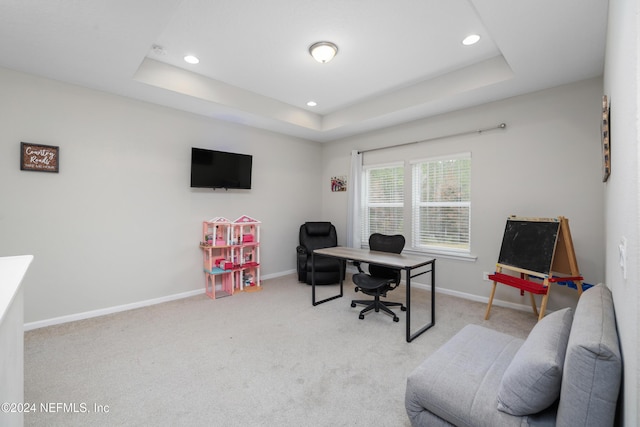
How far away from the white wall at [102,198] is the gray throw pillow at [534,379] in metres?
3.91

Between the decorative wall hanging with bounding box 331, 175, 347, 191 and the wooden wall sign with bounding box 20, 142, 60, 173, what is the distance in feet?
13.1

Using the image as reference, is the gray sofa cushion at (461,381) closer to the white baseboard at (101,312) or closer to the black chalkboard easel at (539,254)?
the black chalkboard easel at (539,254)

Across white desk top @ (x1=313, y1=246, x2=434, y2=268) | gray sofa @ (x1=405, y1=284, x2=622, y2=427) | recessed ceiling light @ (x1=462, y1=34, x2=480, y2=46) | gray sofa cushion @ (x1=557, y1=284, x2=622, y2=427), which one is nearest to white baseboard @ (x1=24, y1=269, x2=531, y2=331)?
white desk top @ (x1=313, y1=246, x2=434, y2=268)

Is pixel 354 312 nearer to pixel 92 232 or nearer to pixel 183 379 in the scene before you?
pixel 183 379

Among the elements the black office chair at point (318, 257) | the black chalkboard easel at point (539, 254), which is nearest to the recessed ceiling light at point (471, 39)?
the black chalkboard easel at point (539, 254)

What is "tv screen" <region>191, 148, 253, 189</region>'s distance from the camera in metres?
4.01

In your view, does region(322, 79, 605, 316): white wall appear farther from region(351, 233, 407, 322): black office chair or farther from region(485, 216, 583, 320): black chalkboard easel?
region(351, 233, 407, 322): black office chair

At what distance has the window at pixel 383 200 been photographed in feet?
15.3

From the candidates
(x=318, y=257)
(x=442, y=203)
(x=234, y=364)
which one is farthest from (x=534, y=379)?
(x=318, y=257)

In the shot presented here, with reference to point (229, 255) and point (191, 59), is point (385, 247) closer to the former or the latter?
point (229, 255)

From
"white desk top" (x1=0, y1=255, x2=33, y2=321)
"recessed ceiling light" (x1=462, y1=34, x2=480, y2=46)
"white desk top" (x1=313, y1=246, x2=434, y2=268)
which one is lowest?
"white desk top" (x1=313, y1=246, x2=434, y2=268)

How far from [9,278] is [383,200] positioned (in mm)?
4468

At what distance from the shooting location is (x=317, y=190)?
227 inches

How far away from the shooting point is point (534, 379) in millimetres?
1136
